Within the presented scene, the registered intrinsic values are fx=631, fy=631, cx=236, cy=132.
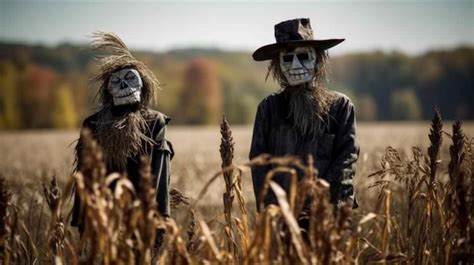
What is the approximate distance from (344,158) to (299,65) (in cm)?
79

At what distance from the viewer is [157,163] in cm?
488

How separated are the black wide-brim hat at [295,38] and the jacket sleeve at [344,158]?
0.46 metres

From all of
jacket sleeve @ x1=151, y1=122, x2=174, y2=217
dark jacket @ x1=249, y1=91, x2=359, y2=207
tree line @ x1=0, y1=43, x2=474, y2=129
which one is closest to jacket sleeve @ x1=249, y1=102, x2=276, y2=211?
dark jacket @ x1=249, y1=91, x2=359, y2=207

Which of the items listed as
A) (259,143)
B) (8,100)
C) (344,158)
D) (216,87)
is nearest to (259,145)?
(259,143)

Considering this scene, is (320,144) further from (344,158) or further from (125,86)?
(125,86)

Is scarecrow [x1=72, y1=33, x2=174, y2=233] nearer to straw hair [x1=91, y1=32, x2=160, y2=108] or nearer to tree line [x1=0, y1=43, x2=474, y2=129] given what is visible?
straw hair [x1=91, y1=32, x2=160, y2=108]

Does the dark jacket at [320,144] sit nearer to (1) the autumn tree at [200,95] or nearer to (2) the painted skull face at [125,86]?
(2) the painted skull face at [125,86]

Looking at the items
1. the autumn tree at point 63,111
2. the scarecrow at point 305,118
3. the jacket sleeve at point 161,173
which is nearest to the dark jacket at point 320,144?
the scarecrow at point 305,118

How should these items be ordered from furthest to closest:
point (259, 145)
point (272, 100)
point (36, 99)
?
point (36, 99)
point (272, 100)
point (259, 145)

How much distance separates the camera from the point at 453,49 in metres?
123

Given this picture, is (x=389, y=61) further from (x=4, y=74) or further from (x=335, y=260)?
(x=335, y=260)

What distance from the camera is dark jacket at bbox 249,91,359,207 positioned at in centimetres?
458

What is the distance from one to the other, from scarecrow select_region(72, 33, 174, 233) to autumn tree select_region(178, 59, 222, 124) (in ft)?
301

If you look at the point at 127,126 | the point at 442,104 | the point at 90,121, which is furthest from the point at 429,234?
the point at 442,104
